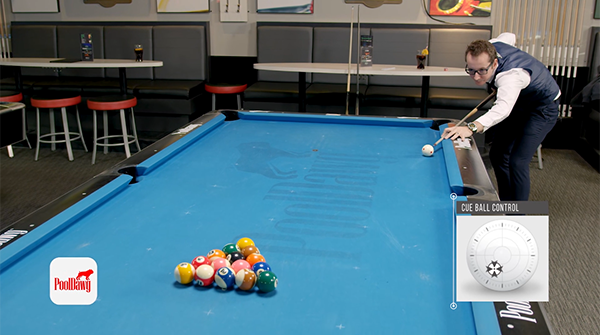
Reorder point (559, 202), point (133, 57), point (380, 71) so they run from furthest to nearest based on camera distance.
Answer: point (133, 57) < point (380, 71) < point (559, 202)

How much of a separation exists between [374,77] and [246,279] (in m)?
4.39

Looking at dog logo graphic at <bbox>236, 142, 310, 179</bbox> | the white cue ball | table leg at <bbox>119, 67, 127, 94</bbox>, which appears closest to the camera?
dog logo graphic at <bbox>236, 142, 310, 179</bbox>

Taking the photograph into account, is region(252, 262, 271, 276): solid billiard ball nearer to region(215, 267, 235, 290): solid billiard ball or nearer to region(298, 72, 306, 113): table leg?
region(215, 267, 235, 290): solid billiard ball

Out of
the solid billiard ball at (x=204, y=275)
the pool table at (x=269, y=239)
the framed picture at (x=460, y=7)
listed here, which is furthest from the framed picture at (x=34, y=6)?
the solid billiard ball at (x=204, y=275)

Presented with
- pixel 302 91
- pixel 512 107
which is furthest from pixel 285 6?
pixel 512 107

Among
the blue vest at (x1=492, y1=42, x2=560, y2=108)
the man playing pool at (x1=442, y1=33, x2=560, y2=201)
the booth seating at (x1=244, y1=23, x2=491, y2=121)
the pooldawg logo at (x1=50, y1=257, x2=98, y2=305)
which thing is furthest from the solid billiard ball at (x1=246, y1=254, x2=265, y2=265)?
the booth seating at (x1=244, y1=23, x2=491, y2=121)

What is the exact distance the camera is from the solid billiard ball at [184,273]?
1.21 m

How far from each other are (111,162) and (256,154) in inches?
102

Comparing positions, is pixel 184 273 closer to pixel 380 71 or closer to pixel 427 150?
pixel 427 150

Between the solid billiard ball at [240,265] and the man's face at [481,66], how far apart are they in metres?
1.72

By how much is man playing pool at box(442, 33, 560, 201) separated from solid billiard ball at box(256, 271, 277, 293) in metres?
1.45

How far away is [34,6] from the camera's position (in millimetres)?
5848

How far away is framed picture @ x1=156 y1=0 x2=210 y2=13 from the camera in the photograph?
553cm

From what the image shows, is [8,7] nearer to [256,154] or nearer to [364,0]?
[364,0]
